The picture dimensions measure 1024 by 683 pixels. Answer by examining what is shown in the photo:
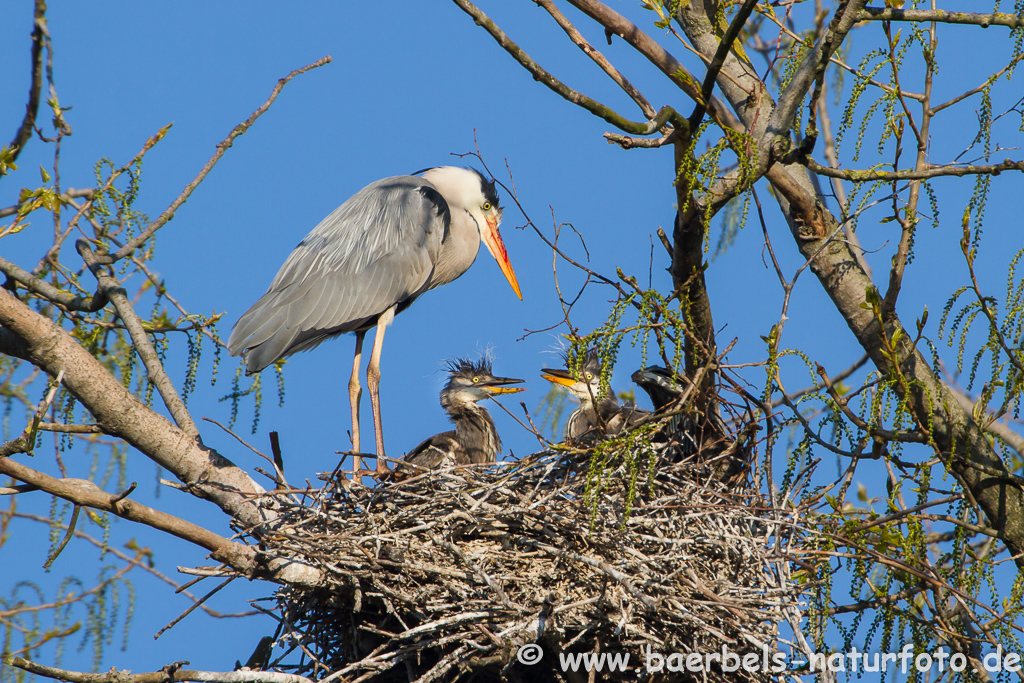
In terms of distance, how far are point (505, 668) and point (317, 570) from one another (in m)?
0.74

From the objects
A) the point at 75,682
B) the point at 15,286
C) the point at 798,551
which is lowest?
the point at 75,682

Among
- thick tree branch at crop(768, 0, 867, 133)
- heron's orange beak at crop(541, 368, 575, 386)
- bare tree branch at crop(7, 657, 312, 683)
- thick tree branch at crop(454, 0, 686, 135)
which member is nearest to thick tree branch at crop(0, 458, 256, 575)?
bare tree branch at crop(7, 657, 312, 683)

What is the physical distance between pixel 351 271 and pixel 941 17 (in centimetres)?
323

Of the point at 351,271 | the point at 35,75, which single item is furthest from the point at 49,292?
the point at 351,271

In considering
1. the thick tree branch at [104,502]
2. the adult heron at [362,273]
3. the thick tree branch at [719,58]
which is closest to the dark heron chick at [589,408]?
the adult heron at [362,273]

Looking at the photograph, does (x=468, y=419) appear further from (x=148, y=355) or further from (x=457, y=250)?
(x=148, y=355)

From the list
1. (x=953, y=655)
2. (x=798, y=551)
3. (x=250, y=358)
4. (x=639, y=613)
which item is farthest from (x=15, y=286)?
(x=953, y=655)

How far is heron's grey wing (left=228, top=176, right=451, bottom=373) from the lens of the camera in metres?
4.78

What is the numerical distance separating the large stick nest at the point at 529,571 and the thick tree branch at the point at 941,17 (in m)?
1.69

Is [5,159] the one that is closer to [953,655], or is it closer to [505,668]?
[505,668]

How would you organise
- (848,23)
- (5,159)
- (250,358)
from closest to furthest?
(848,23)
(5,159)
(250,358)

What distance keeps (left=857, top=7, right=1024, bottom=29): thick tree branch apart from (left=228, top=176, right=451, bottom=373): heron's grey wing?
2.95 meters

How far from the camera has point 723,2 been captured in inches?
128

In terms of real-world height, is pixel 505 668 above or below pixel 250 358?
below
